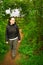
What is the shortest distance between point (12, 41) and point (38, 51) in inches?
46.2

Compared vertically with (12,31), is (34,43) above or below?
below

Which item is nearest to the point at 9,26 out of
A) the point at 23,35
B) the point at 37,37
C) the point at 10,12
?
the point at 37,37

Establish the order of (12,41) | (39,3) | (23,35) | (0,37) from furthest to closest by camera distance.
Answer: (23,35) → (0,37) → (12,41) → (39,3)

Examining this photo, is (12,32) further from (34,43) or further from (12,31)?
(34,43)

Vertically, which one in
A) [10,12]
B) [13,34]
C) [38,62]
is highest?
[13,34]

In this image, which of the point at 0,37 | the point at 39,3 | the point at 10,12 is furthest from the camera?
the point at 10,12

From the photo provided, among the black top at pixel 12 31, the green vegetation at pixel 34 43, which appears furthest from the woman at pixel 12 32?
the green vegetation at pixel 34 43

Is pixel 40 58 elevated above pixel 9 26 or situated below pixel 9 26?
below

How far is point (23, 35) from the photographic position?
14.0 metres

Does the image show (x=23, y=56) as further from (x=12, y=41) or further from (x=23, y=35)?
(x=23, y=35)

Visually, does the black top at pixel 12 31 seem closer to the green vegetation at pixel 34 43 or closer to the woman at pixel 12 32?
the woman at pixel 12 32

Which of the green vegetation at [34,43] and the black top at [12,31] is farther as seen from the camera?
the black top at [12,31]

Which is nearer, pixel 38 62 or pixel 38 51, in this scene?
pixel 38 62

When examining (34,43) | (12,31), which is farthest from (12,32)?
(34,43)
